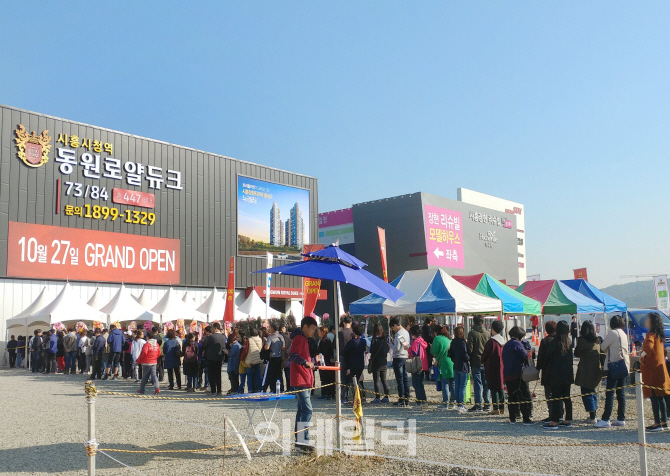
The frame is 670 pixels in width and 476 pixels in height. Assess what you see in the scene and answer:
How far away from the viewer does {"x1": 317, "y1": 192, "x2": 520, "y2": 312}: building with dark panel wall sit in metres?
55.3

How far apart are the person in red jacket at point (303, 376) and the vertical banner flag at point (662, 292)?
25.8m

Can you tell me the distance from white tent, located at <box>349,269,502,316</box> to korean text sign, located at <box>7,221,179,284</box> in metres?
21.4

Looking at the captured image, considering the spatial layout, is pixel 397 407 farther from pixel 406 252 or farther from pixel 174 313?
pixel 406 252

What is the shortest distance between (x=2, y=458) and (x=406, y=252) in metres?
49.8

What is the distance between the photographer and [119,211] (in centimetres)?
A: 3309

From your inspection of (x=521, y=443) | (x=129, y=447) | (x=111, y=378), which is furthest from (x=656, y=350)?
(x=111, y=378)

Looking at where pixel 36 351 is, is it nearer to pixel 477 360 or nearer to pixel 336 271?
pixel 477 360

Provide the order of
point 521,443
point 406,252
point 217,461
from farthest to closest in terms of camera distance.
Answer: point 406,252 < point 521,443 < point 217,461

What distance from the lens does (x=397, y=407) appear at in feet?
37.6

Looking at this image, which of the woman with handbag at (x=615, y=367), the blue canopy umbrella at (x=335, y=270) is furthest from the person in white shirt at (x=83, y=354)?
the woman with handbag at (x=615, y=367)

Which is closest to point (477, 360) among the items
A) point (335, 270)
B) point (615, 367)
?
point (615, 367)

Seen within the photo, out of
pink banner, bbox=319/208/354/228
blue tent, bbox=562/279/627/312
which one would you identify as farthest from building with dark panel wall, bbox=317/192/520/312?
blue tent, bbox=562/279/627/312

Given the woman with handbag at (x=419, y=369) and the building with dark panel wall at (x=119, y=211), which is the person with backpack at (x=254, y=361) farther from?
the building with dark panel wall at (x=119, y=211)

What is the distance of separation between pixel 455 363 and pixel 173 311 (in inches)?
728
